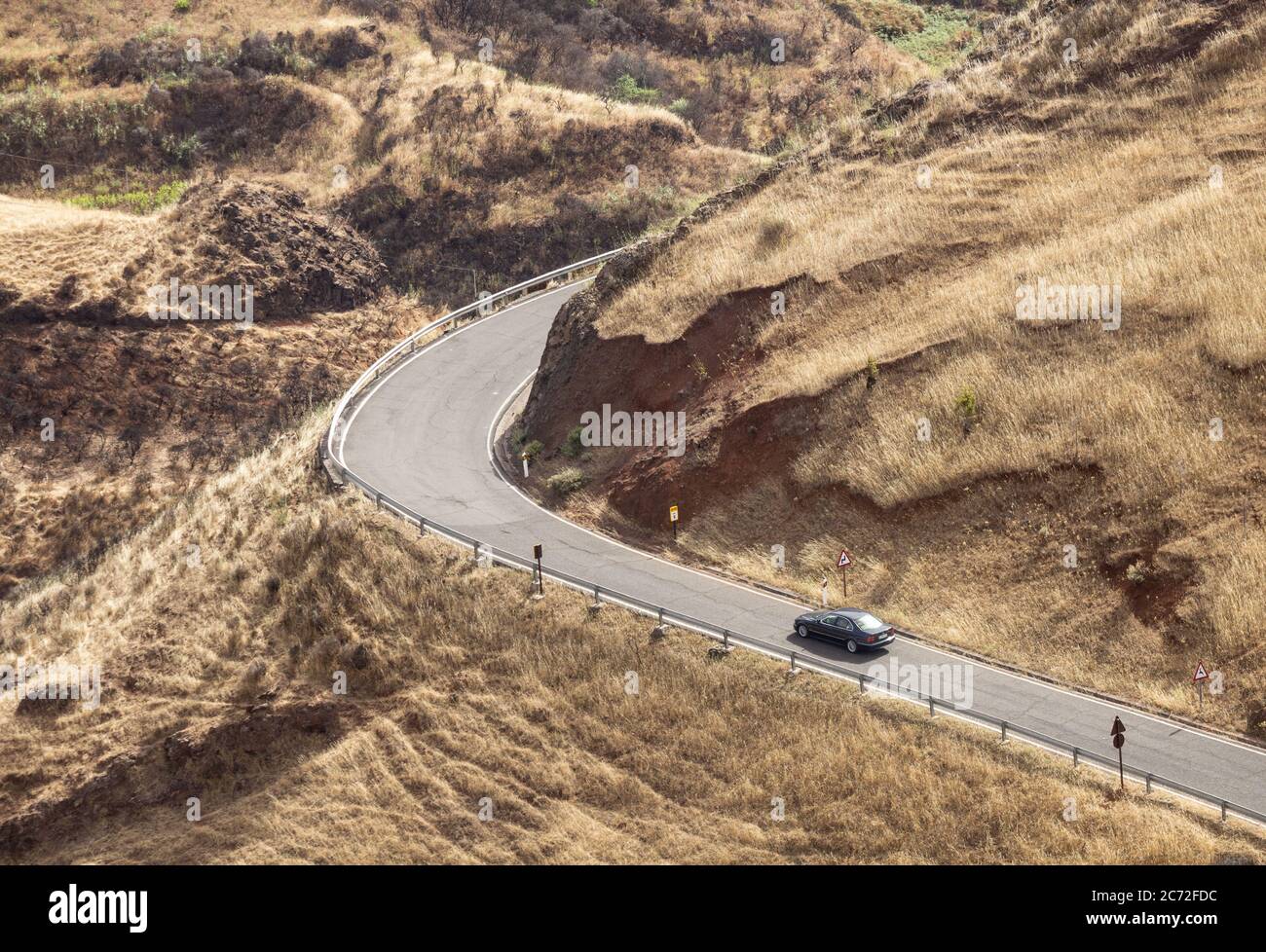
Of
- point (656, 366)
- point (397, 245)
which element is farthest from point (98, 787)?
point (397, 245)

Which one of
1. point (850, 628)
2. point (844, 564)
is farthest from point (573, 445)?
point (850, 628)

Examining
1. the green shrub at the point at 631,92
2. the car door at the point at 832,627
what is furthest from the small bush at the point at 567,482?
the green shrub at the point at 631,92

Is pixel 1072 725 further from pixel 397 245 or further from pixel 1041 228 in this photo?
pixel 397 245

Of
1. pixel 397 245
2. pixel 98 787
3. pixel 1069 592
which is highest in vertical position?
pixel 397 245

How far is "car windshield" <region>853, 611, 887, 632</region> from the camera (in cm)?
2405

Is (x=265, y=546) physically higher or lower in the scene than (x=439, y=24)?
lower

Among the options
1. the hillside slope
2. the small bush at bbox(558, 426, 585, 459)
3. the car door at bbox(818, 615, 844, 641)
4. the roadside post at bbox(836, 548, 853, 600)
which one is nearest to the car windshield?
the car door at bbox(818, 615, 844, 641)

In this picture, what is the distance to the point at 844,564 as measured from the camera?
25875 millimetres

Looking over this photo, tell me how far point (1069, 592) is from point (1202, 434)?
4.45 metres

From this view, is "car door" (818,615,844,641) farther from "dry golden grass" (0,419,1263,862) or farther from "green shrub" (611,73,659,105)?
"green shrub" (611,73,659,105)

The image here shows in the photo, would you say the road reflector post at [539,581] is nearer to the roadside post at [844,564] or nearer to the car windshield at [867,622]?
the roadside post at [844,564]

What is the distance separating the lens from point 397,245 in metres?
53.8

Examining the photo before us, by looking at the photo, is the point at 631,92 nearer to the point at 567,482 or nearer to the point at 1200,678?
the point at 567,482

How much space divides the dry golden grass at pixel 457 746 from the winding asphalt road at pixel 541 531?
1.11 meters
